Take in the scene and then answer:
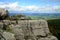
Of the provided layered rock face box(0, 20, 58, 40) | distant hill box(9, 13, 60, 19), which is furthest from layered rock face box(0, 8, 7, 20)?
distant hill box(9, 13, 60, 19)

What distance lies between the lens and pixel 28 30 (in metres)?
5.49

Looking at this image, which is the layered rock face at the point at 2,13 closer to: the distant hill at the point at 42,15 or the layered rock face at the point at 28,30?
the layered rock face at the point at 28,30

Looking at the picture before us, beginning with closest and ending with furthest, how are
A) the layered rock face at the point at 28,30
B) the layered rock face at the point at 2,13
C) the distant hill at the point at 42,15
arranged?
the layered rock face at the point at 28,30 < the layered rock face at the point at 2,13 < the distant hill at the point at 42,15

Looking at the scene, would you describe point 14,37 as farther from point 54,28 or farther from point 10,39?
point 54,28

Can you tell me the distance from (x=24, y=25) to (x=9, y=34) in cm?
87

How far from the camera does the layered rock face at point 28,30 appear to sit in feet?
16.3

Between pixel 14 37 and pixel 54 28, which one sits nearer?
pixel 14 37

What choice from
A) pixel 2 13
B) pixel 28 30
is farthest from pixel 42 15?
pixel 2 13

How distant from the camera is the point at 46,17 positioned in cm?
617

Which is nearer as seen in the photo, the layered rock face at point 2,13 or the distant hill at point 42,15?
the layered rock face at point 2,13

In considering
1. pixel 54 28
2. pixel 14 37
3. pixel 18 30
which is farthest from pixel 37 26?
pixel 54 28

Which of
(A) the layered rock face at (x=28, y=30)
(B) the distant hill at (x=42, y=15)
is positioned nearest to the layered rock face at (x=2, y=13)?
(A) the layered rock face at (x=28, y=30)

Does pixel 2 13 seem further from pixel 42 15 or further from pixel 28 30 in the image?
pixel 42 15

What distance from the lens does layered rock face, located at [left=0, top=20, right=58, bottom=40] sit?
4954 mm
